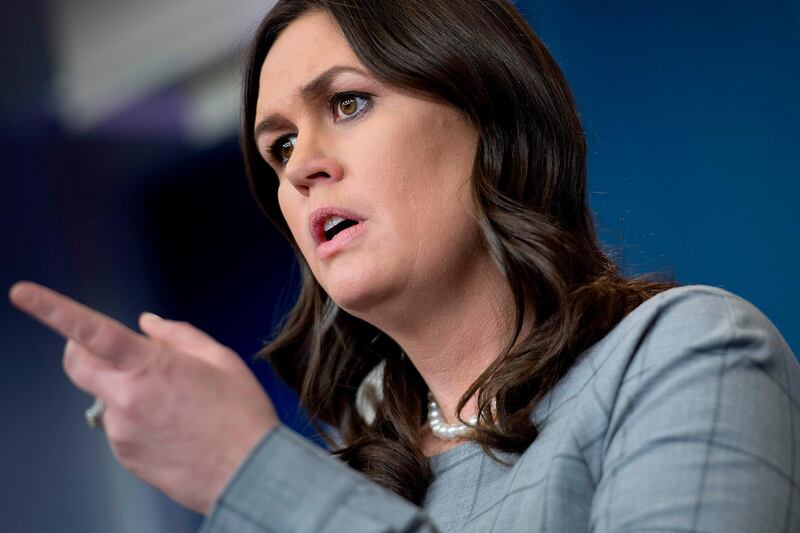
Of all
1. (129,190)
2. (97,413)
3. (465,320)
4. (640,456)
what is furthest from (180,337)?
(129,190)

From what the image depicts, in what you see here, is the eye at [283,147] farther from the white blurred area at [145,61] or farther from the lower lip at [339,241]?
the white blurred area at [145,61]

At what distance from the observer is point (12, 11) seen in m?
2.42

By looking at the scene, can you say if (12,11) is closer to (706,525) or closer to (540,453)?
(540,453)

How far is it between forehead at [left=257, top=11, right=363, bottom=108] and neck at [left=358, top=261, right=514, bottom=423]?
285mm

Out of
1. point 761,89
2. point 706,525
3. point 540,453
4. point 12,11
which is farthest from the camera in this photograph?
point 12,11

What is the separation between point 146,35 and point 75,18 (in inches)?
6.6

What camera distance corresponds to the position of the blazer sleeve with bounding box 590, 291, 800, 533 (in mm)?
849

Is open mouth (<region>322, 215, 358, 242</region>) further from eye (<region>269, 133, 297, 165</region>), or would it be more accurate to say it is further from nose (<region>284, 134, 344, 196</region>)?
eye (<region>269, 133, 297, 165</region>)

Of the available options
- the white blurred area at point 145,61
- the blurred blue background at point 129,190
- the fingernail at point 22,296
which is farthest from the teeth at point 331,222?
the white blurred area at point 145,61

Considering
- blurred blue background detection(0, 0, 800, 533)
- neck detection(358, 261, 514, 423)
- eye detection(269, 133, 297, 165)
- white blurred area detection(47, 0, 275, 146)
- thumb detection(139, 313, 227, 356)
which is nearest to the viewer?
thumb detection(139, 313, 227, 356)

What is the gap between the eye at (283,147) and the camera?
1.38 meters

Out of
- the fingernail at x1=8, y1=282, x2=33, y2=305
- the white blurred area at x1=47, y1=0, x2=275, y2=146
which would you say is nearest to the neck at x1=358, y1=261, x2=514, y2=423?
the fingernail at x1=8, y1=282, x2=33, y2=305

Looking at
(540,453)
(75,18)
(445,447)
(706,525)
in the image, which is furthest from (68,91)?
(706,525)

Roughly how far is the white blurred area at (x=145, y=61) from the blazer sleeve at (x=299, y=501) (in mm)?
1771
